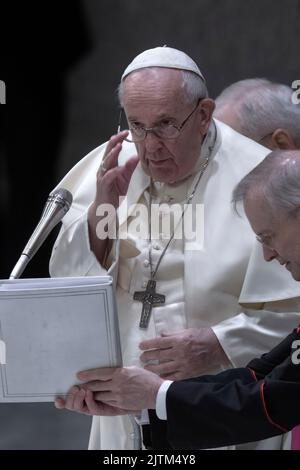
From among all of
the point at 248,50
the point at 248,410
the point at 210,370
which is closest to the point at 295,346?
the point at 248,410

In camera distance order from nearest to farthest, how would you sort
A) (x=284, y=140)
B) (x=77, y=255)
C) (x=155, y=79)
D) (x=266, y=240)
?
(x=266, y=240), (x=155, y=79), (x=77, y=255), (x=284, y=140)

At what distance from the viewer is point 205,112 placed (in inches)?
135

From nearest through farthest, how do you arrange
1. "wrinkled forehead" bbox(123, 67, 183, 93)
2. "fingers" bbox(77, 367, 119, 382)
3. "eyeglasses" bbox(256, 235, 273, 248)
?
"eyeglasses" bbox(256, 235, 273, 248) < "fingers" bbox(77, 367, 119, 382) < "wrinkled forehead" bbox(123, 67, 183, 93)

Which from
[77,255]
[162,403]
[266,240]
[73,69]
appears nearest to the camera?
[266,240]

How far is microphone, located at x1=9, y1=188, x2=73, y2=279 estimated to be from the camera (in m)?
3.03

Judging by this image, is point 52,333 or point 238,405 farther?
point 52,333

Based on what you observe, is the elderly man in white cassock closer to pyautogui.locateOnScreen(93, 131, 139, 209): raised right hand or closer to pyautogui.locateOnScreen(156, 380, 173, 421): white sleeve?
pyautogui.locateOnScreen(93, 131, 139, 209): raised right hand

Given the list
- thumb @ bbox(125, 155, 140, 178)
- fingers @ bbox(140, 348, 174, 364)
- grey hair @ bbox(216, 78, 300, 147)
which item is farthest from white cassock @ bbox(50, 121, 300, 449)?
grey hair @ bbox(216, 78, 300, 147)

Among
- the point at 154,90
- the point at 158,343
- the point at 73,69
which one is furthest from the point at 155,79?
the point at 73,69

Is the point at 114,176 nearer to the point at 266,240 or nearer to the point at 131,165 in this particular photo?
the point at 131,165

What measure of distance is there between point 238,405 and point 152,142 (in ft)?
3.26

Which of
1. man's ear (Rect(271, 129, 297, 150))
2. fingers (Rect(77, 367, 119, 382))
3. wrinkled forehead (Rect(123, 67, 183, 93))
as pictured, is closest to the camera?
fingers (Rect(77, 367, 119, 382))

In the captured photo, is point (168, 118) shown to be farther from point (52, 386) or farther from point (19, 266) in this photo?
point (52, 386)

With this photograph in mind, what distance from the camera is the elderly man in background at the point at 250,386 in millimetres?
2750
